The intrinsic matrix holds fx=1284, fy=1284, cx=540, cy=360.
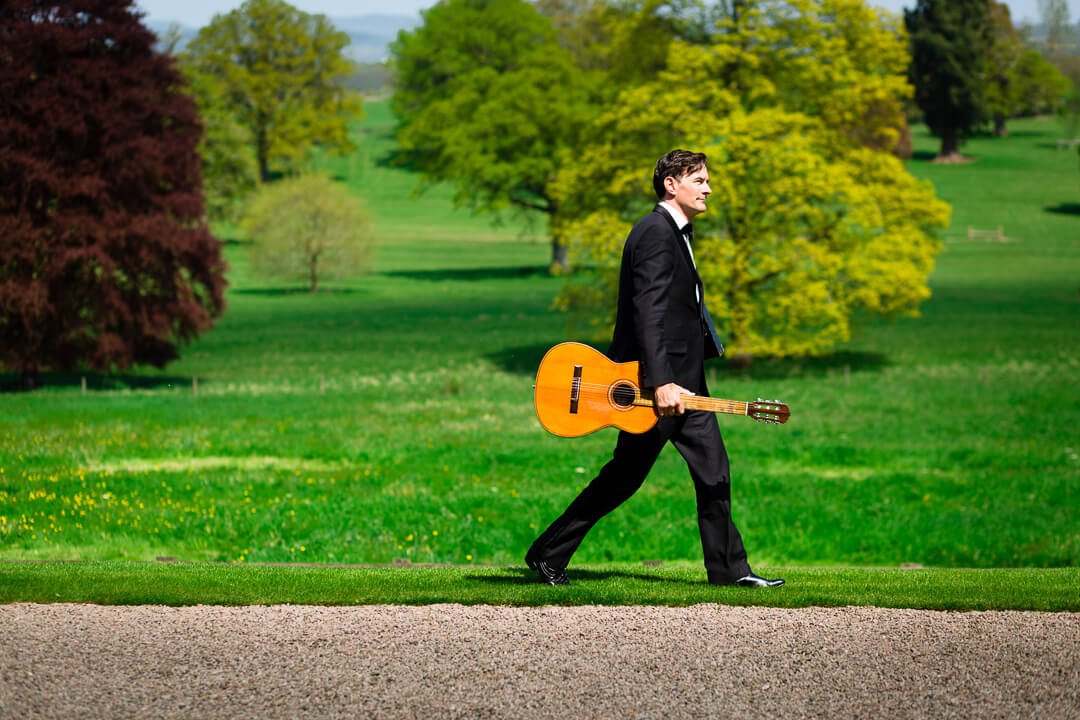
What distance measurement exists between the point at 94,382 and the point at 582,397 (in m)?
24.1

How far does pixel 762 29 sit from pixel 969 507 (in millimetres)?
17412

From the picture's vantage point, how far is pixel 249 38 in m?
81.0

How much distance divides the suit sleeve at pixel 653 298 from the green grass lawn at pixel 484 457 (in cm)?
150

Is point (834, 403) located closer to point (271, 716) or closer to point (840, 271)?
point (840, 271)

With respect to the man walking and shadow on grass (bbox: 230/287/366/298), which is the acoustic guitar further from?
shadow on grass (bbox: 230/287/366/298)

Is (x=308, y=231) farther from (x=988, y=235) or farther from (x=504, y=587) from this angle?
(x=504, y=587)

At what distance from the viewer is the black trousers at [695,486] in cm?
696

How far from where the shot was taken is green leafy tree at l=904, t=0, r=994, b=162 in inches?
3460

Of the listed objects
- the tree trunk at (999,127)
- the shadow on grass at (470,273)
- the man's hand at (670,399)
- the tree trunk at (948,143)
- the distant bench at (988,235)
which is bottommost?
the shadow on grass at (470,273)

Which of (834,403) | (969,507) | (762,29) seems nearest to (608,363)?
(969,507)

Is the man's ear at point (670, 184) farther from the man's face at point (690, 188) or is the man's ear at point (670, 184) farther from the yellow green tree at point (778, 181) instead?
the yellow green tree at point (778, 181)

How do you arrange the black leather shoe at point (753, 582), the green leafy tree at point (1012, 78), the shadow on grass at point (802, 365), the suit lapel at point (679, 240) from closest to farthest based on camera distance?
1. the suit lapel at point (679, 240)
2. the black leather shoe at point (753, 582)
3. the shadow on grass at point (802, 365)
4. the green leafy tree at point (1012, 78)

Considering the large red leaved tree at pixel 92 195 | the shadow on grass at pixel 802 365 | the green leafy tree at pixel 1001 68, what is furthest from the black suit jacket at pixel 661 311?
the green leafy tree at pixel 1001 68

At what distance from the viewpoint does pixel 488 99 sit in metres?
60.2
